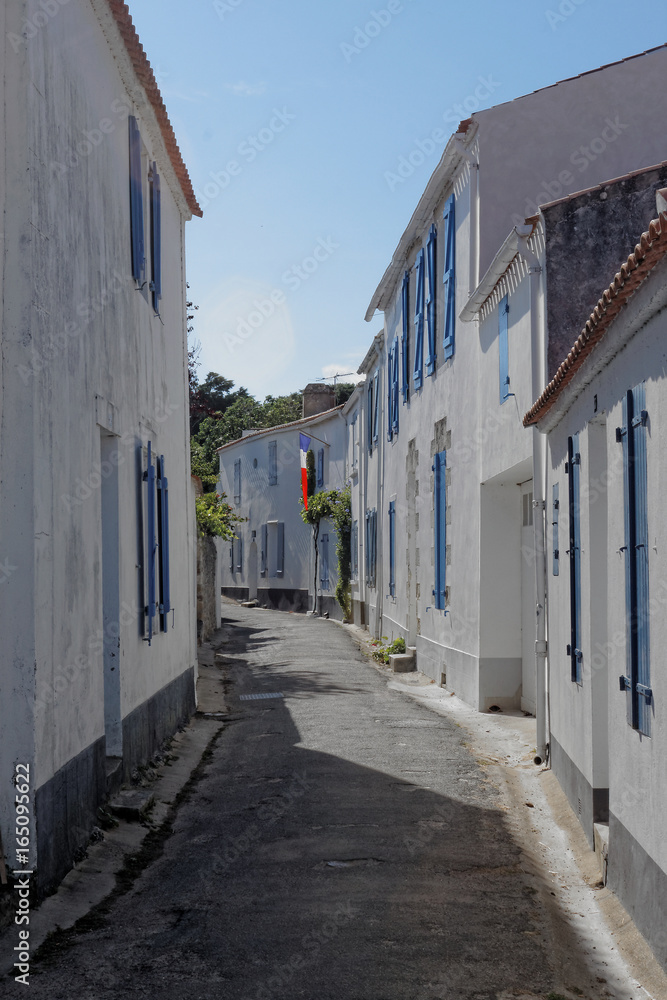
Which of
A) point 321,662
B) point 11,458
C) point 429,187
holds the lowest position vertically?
point 321,662

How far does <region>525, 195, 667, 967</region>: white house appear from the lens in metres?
4.52

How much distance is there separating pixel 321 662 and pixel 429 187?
7692 mm

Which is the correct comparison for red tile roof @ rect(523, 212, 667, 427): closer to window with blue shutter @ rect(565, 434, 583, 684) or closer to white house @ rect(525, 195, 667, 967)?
white house @ rect(525, 195, 667, 967)

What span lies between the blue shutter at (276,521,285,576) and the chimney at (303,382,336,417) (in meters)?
4.19

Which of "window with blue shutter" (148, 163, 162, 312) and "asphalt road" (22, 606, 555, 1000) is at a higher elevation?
"window with blue shutter" (148, 163, 162, 312)

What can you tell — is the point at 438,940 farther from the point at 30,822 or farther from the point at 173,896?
the point at 30,822

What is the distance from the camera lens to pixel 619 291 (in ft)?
15.8

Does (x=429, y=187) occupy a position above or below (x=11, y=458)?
above

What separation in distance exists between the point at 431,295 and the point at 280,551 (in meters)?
21.7

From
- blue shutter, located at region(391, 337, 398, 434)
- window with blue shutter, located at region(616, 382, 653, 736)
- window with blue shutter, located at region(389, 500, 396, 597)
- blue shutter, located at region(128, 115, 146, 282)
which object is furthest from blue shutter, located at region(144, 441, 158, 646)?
window with blue shutter, located at region(389, 500, 396, 597)

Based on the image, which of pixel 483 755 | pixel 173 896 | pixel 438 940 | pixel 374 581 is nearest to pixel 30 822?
pixel 173 896

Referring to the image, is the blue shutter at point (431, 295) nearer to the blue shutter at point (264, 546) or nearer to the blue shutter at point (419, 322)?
the blue shutter at point (419, 322)

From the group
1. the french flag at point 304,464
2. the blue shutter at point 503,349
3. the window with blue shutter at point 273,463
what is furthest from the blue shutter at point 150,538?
the window with blue shutter at point 273,463

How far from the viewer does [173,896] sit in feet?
18.3
